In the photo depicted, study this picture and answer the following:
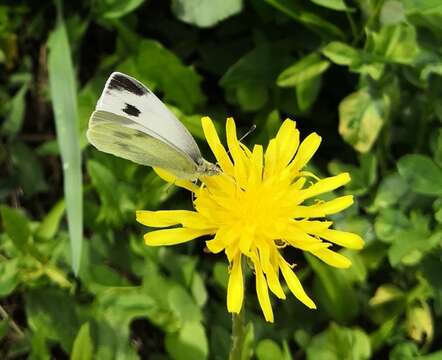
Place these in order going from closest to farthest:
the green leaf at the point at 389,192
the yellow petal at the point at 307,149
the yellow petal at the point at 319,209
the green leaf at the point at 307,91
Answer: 1. the yellow petal at the point at 319,209
2. the yellow petal at the point at 307,149
3. the green leaf at the point at 389,192
4. the green leaf at the point at 307,91

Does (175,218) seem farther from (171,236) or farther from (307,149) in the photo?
(307,149)

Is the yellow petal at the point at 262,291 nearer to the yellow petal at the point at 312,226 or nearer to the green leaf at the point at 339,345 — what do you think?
the yellow petal at the point at 312,226

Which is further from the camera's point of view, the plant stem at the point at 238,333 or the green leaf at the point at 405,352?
the green leaf at the point at 405,352

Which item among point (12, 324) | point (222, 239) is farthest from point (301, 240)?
point (12, 324)

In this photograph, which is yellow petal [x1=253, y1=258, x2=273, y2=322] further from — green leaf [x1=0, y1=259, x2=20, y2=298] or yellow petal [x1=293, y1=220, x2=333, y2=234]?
green leaf [x1=0, y1=259, x2=20, y2=298]

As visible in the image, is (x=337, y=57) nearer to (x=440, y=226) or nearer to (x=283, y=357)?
(x=440, y=226)

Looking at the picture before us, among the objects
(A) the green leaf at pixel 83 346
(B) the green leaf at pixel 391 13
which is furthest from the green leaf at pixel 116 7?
(A) the green leaf at pixel 83 346
